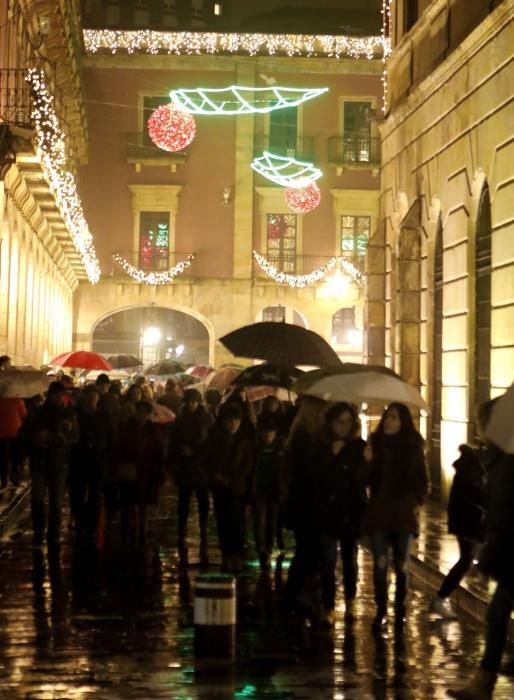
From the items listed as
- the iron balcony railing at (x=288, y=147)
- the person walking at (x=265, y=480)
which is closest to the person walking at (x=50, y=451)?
the person walking at (x=265, y=480)

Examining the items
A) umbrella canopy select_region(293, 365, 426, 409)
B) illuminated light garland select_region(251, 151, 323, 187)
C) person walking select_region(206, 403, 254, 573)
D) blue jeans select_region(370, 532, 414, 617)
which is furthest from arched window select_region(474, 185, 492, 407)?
illuminated light garland select_region(251, 151, 323, 187)

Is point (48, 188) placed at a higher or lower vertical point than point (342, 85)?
lower

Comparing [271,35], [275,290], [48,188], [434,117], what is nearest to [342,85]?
[271,35]

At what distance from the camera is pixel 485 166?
18.4 meters

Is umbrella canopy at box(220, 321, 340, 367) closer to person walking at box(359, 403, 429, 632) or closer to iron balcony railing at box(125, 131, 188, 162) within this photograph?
person walking at box(359, 403, 429, 632)

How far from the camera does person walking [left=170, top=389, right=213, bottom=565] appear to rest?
16.0 meters

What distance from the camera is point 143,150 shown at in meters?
50.5

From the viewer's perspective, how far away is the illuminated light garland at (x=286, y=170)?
1788 inches

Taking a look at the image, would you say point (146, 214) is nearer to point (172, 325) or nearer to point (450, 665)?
point (172, 325)

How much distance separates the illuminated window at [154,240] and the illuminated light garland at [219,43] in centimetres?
571

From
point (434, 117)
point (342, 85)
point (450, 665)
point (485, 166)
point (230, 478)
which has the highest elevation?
point (342, 85)

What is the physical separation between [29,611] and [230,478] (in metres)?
3.11

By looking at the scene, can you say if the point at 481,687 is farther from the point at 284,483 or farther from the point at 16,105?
the point at 16,105

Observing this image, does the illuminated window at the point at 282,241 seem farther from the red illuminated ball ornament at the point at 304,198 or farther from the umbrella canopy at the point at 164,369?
the umbrella canopy at the point at 164,369
